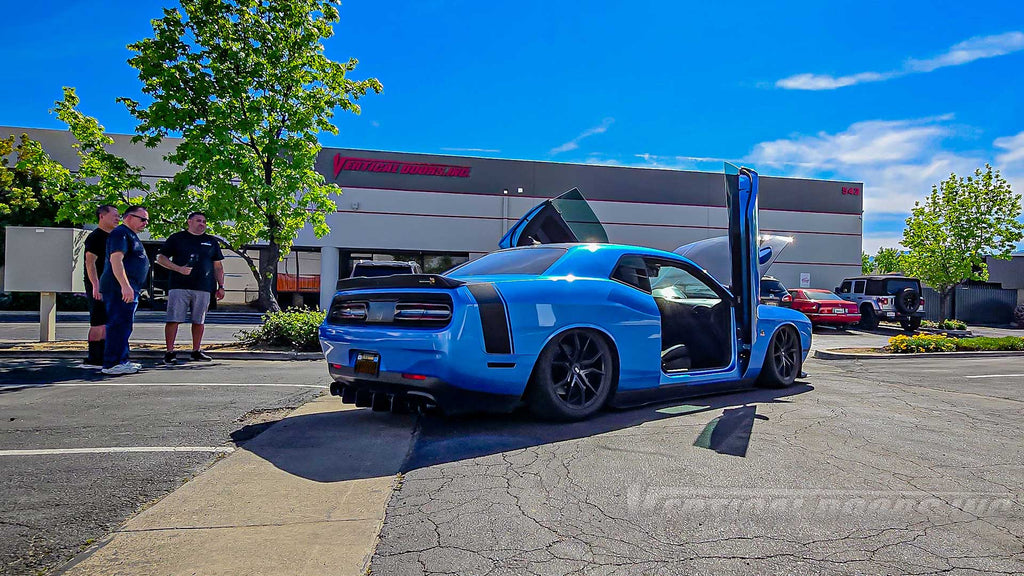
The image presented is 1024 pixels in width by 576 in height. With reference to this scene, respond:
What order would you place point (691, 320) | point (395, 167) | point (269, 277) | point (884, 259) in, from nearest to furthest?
point (691, 320), point (269, 277), point (395, 167), point (884, 259)

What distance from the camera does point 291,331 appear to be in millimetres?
9953

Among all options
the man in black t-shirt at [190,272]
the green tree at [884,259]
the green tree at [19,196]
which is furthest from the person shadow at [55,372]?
the green tree at [884,259]

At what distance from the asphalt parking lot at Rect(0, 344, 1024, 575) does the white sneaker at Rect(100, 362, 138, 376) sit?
1.06 m

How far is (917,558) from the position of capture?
2.35 metres

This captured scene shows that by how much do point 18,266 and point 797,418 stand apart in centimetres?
1063

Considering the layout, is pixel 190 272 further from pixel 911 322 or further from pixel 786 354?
pixel 911 322

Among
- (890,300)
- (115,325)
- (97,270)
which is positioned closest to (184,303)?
(97,270)

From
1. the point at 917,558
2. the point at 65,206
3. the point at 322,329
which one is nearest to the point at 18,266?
the point at 65,206

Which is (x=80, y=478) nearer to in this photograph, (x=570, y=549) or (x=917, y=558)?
(x=570, y=549)

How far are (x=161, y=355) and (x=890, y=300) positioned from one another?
70.5 feet

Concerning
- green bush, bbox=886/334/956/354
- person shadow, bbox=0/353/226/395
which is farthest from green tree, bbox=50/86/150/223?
green bush, bbox=886/334/956/354

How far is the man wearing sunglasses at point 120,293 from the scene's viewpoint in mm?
6887

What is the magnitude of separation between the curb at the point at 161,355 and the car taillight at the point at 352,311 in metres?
5.17

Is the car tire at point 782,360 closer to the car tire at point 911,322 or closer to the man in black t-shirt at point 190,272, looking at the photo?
the man in black t-shirt at point 190,272
